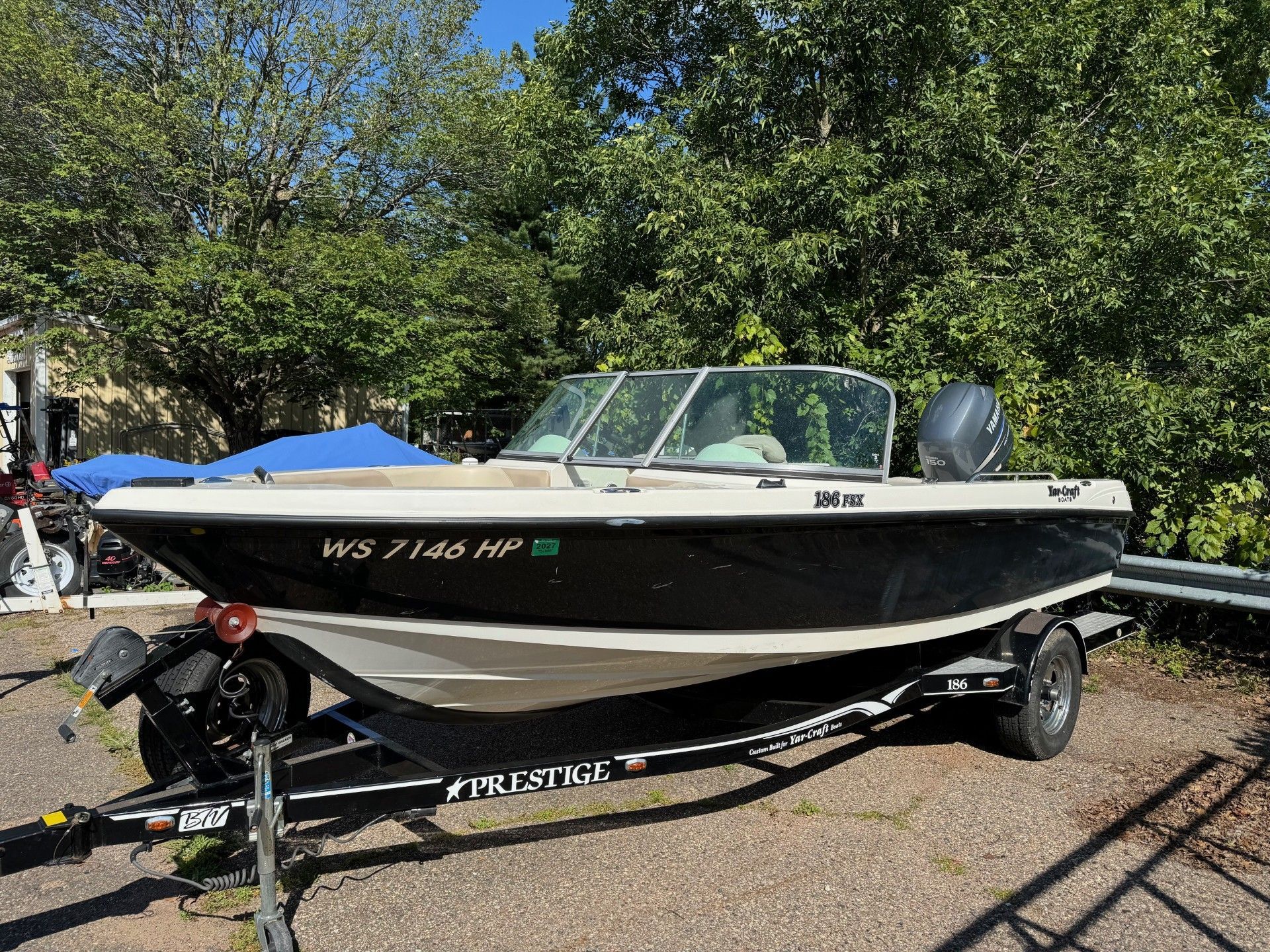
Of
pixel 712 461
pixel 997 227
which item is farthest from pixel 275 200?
pixel 712 461

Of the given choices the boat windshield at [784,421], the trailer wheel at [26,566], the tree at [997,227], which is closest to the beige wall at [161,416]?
the trailer wheel at [26,566]

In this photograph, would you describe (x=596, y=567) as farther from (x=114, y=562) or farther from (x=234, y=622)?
(x=114, y=562)

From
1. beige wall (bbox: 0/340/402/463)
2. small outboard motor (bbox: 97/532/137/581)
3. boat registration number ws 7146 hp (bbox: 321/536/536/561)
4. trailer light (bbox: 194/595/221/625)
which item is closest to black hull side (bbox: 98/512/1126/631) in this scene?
boat registration number ws 7146 hp (bbox: 321/536/536/561)

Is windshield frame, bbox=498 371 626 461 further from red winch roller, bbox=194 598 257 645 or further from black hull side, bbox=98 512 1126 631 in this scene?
red winch roller, bbox=194 598 257 645

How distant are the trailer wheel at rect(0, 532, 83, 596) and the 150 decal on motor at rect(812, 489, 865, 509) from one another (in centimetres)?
639

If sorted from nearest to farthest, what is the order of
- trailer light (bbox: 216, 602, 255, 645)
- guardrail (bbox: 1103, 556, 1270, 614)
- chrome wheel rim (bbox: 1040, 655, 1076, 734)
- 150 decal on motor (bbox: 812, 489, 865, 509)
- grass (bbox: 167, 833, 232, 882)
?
1. trailer light (bbox: 216, 602, 255, 645)
2. grass (bbox: 167, 833, 232, 882)
3. 150 decal on motor (bbox: 812, 489, 865, 509)
4. chrome wheel rim (bbox: 1040, 655, 1076, 734)
5. guardrail (bbox: 1103, 556, 1270, 614)

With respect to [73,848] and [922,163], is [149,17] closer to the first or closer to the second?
[922,163]

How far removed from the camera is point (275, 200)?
15.7 m

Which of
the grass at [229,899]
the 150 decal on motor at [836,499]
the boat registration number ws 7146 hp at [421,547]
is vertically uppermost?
the 150 decal on motor at [836,499]

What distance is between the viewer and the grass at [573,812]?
3.76 meters

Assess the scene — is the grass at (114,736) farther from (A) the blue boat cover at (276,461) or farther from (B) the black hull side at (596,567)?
(A) the blue boat cover at (276,461)

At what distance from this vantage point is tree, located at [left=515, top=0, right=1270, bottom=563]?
643 centimetres

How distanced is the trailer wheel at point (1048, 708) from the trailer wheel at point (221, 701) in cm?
319

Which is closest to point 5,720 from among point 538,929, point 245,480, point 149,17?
point 245,480
